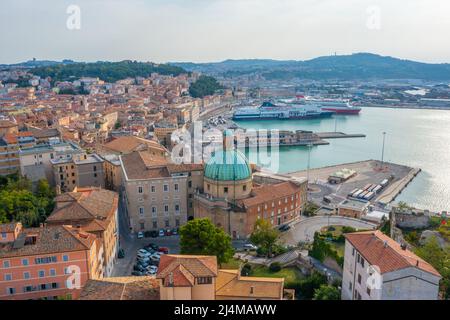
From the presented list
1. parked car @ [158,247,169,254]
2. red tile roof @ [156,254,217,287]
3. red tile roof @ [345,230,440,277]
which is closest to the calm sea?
parked car @ [158,247,169,254]

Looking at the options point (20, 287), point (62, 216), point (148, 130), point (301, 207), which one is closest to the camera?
point (20, 287)

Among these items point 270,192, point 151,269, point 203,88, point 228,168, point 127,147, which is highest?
point 203,88

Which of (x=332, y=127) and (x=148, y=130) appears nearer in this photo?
(x=148, y=130)

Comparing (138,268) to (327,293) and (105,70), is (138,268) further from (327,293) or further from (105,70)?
(105,70)

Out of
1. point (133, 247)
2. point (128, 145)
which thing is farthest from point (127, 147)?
point (133, 247)

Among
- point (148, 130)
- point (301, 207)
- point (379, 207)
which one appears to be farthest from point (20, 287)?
point (148, 130)

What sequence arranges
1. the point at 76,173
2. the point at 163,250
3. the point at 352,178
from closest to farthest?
the point at 163,250
the point at 76,173
the point at 352,178
